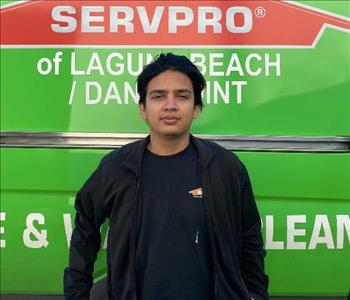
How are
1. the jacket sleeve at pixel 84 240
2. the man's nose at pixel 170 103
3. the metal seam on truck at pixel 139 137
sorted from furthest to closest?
1. the metal seam on truck at pixel 139 137
2. the jacket sleeve at pixel 84 240
3. the man's nose at pixel 170 103

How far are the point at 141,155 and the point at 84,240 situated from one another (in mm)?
359

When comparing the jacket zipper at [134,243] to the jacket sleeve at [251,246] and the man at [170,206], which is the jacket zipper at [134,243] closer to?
the man at [170,206]

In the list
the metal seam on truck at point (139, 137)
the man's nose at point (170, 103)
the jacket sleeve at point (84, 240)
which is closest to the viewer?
the man's nose at point (170, 103)

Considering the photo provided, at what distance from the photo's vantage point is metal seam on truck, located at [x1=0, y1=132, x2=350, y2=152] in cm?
187

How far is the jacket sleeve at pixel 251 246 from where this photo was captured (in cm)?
150

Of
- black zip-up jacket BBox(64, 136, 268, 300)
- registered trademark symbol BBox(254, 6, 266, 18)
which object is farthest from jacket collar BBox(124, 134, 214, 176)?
registered trademark symbol BBox(254, 6, 266, 18)

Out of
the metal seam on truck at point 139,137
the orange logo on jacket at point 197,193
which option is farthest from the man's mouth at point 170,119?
the metal seam on truck at point 139,137

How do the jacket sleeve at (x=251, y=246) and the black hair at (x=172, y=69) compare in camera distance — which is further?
the jacket sleeve at (x=251, y=246)

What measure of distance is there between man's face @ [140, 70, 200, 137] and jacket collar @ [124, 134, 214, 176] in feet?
0.26

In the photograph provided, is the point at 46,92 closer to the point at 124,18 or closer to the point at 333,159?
the point at 124,18

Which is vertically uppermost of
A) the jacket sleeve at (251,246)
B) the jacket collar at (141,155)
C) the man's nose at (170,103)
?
the man's nose at (170,103)

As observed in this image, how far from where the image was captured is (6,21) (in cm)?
195

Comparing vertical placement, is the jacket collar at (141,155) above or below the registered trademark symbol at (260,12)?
below

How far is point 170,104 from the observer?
136cm
